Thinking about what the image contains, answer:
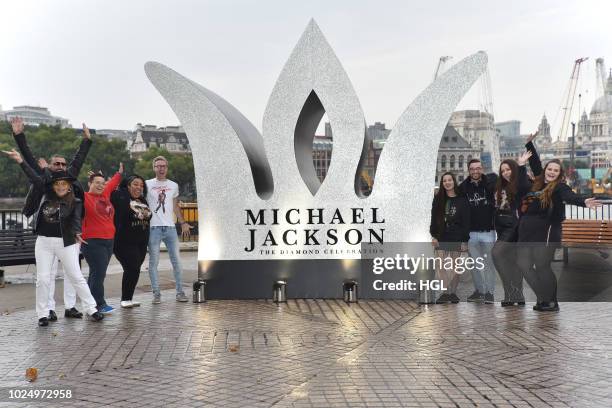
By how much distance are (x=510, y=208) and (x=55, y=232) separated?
18.1 ft

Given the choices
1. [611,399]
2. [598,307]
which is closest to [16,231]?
[598,307]

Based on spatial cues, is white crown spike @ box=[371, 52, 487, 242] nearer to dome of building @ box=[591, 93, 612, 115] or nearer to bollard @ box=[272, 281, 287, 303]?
bollard @ box=[272, 281, 287, 303]

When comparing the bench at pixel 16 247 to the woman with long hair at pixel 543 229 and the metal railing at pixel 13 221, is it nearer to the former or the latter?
the metal railing at pixel 13 221

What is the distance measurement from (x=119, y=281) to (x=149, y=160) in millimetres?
83780

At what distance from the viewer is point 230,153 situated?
10180 mm

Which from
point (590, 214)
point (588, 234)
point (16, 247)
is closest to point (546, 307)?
point (588, 234)

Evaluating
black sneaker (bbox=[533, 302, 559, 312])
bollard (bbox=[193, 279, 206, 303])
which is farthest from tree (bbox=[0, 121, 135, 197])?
black sneaker (bbox=[533, 302, 559, 312])

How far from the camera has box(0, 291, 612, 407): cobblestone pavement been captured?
5.15 metres

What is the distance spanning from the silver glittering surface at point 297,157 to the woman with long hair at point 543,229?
158cm

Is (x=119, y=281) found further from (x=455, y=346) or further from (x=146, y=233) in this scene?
(x=455, y=346)

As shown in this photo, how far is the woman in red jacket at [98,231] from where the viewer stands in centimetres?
855

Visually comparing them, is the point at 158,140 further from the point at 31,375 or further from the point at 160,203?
the point at 31,375

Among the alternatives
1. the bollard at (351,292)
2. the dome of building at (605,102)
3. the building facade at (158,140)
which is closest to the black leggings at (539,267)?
the bollard at (351,292)

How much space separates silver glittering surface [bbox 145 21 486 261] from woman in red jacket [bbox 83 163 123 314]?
1793 mm
